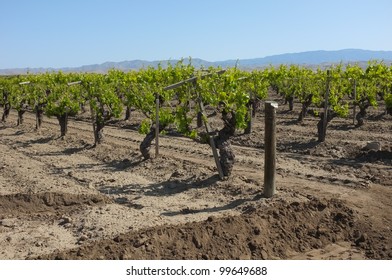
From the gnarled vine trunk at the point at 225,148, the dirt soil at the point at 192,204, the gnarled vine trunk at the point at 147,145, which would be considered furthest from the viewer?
the gnarled vine trunk at the point at 147,145

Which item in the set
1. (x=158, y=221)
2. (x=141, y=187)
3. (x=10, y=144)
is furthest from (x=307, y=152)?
(x=10, y=144)

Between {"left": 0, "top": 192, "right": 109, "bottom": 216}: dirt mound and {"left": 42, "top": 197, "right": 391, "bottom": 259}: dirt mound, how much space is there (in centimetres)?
238

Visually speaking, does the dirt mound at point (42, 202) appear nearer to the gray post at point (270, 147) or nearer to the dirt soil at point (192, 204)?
the dirt soil at point (192, 204)

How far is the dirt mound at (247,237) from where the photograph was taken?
19.0 ft

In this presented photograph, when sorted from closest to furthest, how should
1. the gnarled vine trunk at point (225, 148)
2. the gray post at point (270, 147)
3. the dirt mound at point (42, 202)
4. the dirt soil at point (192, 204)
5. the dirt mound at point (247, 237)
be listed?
the dirt mound at point (247, 237) → the dirt soil at point (192, 204) → the gray post at point (270, 147) → the dirt mound at point (42, 202) → the gnarled vine trunk at point (225, 148)

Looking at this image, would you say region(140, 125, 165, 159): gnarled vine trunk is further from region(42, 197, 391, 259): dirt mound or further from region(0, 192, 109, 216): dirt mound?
region(42, 197, 391, 259): dirt mound

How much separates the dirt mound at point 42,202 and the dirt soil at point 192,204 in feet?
0.07

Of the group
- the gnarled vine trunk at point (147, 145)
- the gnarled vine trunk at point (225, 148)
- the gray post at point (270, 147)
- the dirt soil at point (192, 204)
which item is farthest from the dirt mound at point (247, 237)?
the gnarled vine trunk at point (147, 145)

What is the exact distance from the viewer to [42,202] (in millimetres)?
8359

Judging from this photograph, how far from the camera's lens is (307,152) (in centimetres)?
1289

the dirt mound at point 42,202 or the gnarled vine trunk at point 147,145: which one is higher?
the gnarled vine trunk at point 147,145

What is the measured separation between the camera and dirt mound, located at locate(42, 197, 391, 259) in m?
5.79

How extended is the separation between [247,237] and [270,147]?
2.21m

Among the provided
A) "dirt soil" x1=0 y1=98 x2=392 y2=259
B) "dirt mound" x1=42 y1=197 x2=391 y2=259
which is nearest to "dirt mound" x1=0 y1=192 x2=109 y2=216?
"dirt soil" x1=0 y1=98 x2=392 y2=259
